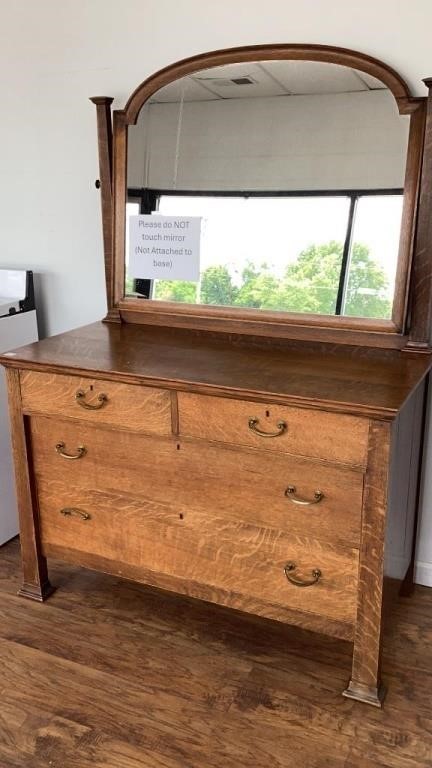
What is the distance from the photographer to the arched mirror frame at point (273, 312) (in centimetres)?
172

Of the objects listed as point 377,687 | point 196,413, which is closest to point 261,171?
point 196,413

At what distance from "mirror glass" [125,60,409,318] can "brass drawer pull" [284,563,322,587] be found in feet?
2.32

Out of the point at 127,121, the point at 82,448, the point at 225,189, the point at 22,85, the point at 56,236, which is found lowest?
the point at 82,448

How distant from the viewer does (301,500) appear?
154 cm

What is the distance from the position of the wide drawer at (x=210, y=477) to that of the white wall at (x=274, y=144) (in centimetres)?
79

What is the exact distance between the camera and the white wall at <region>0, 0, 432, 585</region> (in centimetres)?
175

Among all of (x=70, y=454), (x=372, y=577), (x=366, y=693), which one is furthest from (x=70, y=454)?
(x=366, y=693)

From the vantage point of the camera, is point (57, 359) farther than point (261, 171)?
No

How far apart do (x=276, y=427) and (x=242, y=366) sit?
24 cm

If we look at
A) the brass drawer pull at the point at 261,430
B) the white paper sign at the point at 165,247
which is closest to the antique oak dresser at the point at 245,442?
the brass drawer pull at the point at 261,430

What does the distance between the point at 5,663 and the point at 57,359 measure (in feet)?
2.70

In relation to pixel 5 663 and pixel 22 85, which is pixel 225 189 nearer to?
pixel 22 85

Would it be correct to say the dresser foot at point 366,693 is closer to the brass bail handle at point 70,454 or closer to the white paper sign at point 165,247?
the brass bail handle at point 70,454

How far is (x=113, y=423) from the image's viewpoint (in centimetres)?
171
